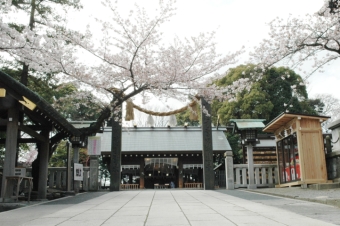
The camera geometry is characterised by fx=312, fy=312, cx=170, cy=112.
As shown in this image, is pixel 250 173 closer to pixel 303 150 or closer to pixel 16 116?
pixel 303 150

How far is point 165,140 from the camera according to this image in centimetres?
2030

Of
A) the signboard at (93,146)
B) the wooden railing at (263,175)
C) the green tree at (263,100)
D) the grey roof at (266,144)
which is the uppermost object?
the green tree at (263,100)

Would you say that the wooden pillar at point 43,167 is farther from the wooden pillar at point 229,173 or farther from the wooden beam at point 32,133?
the wooden pillar at point 229,173

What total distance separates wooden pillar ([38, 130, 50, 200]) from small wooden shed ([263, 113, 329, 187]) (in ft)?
24.9

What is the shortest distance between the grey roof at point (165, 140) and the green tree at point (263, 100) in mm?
2614

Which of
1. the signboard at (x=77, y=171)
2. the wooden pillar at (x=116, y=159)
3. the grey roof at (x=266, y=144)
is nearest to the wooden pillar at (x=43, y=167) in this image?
the signboard at (x=77, y=171)

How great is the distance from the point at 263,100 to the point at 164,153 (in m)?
8.37

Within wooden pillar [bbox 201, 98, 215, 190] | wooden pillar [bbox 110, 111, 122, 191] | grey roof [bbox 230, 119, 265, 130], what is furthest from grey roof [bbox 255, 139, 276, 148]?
wooden pillar [bbox 110, 111, 122, 191]

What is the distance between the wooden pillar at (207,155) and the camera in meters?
12.4

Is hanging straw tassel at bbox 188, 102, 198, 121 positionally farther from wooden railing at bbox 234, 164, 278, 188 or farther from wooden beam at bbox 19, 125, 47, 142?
wooden beam at bbox 19, 125, 47, 142

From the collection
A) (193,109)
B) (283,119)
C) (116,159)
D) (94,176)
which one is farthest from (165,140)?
(283,119)

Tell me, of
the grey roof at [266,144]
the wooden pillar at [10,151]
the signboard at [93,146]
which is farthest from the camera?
the grey roof at [266,144]

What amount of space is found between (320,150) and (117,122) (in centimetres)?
750

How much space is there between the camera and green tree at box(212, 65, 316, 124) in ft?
72.3
